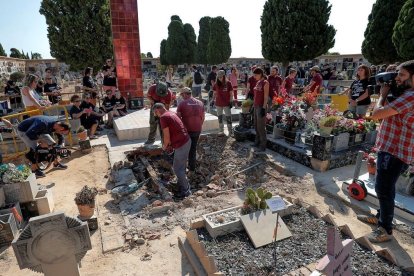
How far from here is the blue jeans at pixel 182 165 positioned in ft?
15.7

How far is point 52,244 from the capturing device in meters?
2.32

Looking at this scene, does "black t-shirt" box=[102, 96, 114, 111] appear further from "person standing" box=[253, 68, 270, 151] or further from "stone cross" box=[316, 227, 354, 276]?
"stone cross" box=[316, 227, 354, 276]

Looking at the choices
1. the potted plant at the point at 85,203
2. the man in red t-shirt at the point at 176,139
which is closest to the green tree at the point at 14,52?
the man in red t-shirt at the point at 176,139

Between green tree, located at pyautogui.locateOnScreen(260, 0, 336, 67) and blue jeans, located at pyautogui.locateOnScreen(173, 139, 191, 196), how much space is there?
14200mm

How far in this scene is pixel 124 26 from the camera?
10.7 metres

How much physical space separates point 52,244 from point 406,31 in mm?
16533

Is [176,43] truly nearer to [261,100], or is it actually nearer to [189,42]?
[189,42]

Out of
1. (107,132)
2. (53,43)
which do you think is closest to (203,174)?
(107,132)

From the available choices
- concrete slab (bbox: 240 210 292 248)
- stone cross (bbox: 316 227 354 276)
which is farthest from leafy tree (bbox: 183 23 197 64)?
stone cross (bbox: 316 227 354 276)

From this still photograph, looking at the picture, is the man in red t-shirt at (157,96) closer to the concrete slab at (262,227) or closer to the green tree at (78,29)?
the concrete slab at (262,227)

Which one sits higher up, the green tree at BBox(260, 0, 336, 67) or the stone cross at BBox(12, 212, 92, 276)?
the green tree at BBox(260, 0, 336, 67)

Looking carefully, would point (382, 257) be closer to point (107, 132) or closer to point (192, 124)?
point (192, 124)

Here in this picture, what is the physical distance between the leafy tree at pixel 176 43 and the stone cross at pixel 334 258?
1423 inches

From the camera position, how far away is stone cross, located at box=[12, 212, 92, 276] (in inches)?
88.4
